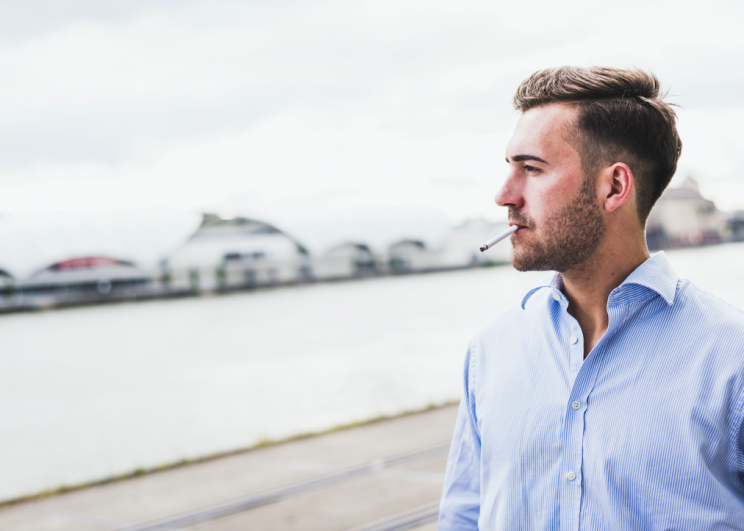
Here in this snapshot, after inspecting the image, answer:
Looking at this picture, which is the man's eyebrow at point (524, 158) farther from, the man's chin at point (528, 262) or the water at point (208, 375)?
the water at point (208, 375)

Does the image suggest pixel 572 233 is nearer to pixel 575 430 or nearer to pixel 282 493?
pixel 575 430

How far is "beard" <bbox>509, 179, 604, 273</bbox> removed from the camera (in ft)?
3.83

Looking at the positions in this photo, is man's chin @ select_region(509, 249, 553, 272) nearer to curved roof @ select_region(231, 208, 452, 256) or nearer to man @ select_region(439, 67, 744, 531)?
man @ select_region(439, 67, 744, 531)

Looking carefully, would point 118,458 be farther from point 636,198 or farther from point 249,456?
point 636,198

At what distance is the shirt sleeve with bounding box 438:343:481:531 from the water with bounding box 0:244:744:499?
0.40 m

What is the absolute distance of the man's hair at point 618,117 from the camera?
1.16 metres

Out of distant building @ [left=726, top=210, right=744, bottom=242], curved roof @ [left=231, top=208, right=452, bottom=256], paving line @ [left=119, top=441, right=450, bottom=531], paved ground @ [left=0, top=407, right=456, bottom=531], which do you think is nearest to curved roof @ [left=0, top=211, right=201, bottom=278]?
curved roof @ [left=231, top=208, right=452, bottom=256]

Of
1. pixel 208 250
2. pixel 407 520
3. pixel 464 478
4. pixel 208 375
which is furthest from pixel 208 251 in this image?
pixel 464 478

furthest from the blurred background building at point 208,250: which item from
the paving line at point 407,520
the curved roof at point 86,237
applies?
the paving line at point 407,520

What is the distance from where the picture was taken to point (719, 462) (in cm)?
100

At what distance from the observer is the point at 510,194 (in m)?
1.21

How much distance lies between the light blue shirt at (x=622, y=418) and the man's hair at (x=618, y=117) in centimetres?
21

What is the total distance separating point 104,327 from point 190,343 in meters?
7.78

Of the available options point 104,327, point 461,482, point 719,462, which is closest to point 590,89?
point 719,462
